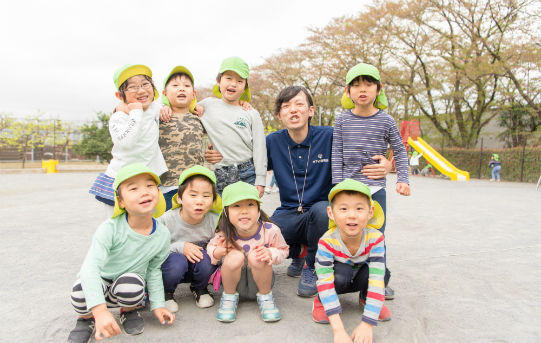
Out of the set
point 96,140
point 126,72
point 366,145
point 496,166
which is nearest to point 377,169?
point 366,145

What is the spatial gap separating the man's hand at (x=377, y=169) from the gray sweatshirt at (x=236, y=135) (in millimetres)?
847

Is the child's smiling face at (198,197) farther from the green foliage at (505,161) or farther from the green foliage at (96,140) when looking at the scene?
the green foliage at (96,140)

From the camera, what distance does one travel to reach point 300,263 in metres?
3.27

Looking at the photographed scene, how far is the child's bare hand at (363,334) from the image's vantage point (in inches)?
77.5

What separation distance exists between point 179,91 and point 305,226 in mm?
1493

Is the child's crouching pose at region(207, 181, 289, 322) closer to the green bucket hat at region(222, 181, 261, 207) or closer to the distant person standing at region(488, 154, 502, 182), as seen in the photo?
the green bucket hat at region(222, 181, 261, 207)

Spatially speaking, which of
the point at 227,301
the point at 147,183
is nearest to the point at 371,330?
the point at 227,301

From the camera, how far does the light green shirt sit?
2.12m

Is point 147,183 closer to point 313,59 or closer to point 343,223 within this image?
point 343,223

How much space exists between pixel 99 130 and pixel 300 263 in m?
22.3

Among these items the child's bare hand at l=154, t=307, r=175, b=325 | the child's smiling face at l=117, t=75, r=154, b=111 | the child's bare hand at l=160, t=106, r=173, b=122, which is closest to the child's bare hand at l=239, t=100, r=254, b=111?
the child's bare hand at l=160, t=106, r=173, b=122

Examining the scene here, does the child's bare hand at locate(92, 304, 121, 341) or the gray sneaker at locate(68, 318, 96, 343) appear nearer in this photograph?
the child's bare hand at locate(92, 304, 121, 341)

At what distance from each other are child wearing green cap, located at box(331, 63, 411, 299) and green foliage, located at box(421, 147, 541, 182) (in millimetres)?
14895

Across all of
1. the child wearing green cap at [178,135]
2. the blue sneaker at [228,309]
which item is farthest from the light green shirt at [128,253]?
the child wearing green cap at [178,135]
